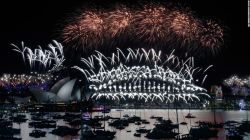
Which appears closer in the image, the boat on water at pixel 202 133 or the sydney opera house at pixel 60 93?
the boat on water at pixel 202 133

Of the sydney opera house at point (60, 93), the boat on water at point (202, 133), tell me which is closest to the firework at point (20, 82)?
the sydney opera house at point (60, 93)

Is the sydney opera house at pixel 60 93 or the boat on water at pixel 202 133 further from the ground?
the sydney opera house at pixel 60 93

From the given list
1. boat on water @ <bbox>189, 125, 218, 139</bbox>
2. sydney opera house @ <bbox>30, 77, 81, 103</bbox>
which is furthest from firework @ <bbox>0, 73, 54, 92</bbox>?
boat on water @ <bbox>189, 125, 218, 139</bbox>

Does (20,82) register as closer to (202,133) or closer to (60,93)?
(60,93)

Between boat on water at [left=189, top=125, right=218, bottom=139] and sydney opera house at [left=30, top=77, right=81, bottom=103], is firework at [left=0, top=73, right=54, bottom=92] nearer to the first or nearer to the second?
sydney opera house at [left=30, top=77, right=81, bottom=103]

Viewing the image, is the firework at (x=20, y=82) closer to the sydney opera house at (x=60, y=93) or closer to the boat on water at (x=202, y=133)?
the sydney opera house at (x=60, y=93)

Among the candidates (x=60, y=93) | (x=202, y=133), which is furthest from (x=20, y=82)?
(x=202, y=133)

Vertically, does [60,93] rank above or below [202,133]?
above

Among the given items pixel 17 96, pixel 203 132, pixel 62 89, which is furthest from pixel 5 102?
pixel 203 132

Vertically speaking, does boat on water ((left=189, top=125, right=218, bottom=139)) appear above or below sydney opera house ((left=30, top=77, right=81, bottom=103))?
below

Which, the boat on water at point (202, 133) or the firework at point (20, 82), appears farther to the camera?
the firework at point (20, 82)

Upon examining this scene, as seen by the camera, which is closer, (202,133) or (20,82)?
(202,133)

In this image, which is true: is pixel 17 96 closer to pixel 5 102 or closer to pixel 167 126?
pixel 5 102

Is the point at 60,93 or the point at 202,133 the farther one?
the point at 60,93
